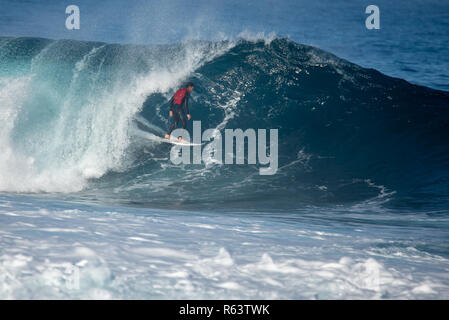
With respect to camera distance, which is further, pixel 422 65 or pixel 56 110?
pixel 422 65

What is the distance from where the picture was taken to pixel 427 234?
5742 millimetres

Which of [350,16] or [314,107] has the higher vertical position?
[350,16]

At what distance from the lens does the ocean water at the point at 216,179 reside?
3.62 metres

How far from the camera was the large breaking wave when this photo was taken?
8.46 metres

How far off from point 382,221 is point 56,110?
7.67m

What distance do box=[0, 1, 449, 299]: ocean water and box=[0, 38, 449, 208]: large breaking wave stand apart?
1.7 inches

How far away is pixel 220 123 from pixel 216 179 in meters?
2.48

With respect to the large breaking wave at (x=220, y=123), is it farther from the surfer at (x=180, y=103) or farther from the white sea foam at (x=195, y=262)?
the white sea foam at (x=195, y=262)

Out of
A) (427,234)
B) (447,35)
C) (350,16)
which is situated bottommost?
(427,234)

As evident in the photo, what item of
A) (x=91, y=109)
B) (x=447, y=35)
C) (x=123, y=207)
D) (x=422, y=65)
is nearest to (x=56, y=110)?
(x=91, y=109)

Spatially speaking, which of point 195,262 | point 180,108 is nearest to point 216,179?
point 180,108

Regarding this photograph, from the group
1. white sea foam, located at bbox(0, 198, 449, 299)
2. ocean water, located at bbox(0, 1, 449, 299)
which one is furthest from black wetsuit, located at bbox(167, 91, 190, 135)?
white sea foam, located at bbox(0, 198, 449, 299)

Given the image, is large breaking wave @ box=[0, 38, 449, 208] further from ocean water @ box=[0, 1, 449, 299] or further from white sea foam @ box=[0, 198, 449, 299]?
white sea foam @ box=[0, 198, 449, 299]

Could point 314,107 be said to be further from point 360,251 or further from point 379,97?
point 360,251
